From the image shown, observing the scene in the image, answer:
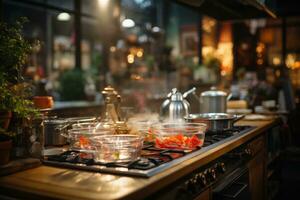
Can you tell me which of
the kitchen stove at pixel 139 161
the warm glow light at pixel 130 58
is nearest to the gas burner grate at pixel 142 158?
the kitchen stove at pixel 139 161

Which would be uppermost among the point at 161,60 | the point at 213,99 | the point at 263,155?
the point at 161,60

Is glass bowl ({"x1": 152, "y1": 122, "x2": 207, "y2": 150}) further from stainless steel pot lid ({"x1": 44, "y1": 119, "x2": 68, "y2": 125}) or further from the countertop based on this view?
stainless steel pot lid ({"x1": 44, "y1": 119, "x2": 68, "y2": 125})

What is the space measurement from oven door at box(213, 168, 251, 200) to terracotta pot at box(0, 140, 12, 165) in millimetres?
1075

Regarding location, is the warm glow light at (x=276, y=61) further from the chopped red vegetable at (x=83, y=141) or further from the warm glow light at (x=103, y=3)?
the chopped red vegetable at (x=83, y=141)

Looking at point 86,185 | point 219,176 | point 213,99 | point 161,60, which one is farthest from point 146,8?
point 86,185

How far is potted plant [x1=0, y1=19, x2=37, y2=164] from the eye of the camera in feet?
5.51

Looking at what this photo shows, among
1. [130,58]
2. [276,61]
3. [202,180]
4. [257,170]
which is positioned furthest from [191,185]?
[276,61]

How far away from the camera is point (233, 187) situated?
2338 mm

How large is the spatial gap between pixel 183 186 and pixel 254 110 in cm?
337

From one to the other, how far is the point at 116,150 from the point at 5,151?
48cm

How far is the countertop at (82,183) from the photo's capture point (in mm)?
1369

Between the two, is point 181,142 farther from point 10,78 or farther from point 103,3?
point 103,3

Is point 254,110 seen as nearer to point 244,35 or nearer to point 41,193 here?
point 41,193

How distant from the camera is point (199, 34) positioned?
33.2 ft
